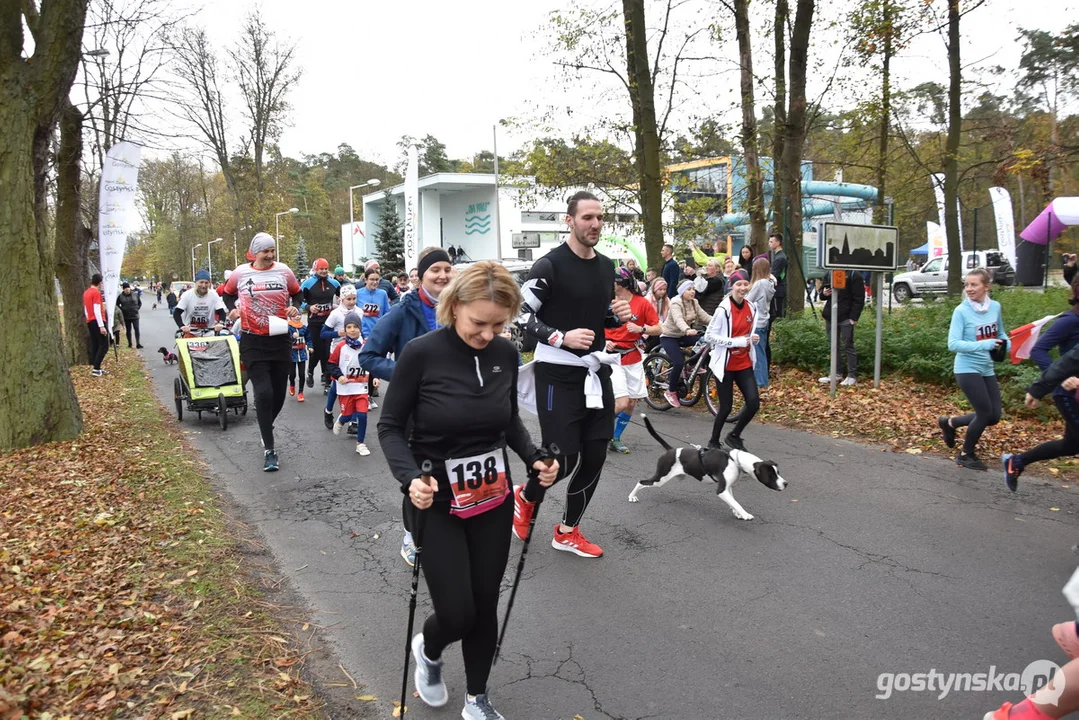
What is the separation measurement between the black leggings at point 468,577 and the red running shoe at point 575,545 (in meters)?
2.05

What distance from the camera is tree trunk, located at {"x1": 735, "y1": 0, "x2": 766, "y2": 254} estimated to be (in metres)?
14.9

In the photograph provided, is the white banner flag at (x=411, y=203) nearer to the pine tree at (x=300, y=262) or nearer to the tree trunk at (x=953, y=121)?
the tree trunk at (x=953, y=121)

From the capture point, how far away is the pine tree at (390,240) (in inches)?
2045

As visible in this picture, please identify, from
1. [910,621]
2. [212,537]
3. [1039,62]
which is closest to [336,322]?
[212,537]

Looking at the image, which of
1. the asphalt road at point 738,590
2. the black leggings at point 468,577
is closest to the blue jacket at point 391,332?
the asphalt road at point 738,590

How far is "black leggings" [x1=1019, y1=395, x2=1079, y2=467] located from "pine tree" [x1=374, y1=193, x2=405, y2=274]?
4831 cm

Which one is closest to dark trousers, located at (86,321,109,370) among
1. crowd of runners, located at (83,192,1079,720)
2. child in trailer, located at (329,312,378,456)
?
crowd of runners, located at (83,192,1079,720)

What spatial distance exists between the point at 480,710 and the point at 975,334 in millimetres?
5748

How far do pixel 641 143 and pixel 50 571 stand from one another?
1253cm

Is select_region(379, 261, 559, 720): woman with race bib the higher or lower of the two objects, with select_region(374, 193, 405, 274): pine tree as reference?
lower

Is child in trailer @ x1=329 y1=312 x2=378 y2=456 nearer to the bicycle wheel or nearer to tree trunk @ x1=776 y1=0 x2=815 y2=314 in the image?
the bicycle wheel

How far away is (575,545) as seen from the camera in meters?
5.15

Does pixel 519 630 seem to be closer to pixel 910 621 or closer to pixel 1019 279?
pixel 910 621

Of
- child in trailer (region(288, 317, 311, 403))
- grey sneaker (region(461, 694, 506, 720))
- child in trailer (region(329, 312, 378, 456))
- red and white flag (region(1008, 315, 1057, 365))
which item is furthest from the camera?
child in trailer (region(288, 317, 311, 403))
